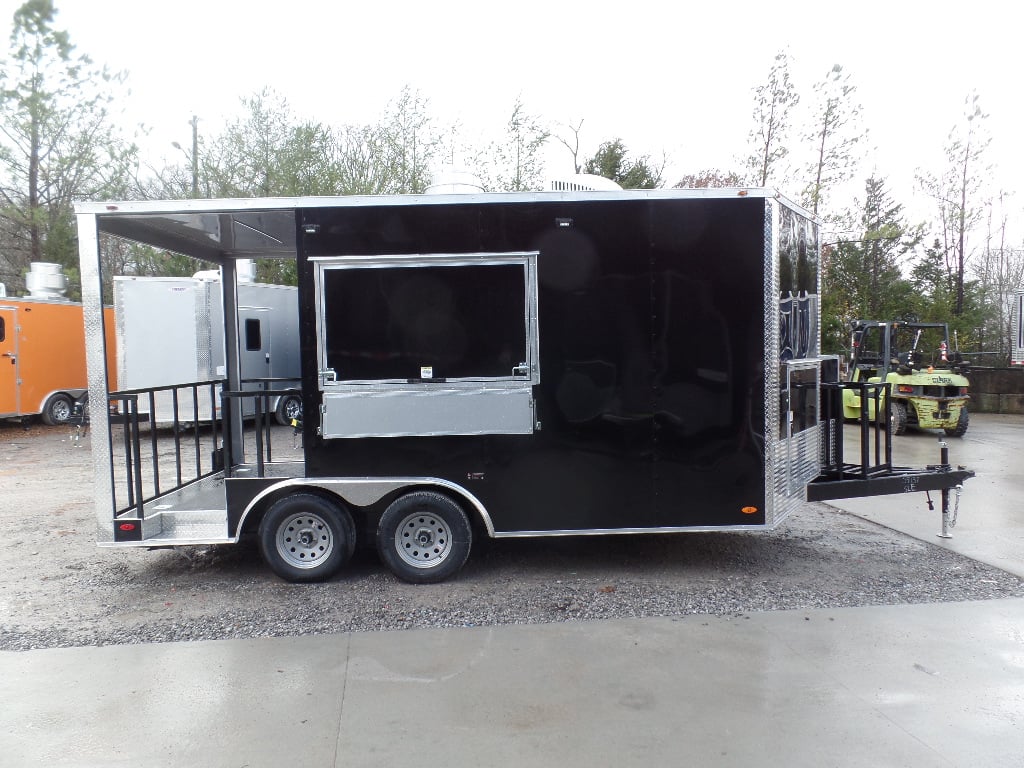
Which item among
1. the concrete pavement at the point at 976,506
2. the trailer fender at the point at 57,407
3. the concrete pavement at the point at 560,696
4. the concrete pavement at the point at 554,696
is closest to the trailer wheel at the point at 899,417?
the concrete pavement at the point at 976,506

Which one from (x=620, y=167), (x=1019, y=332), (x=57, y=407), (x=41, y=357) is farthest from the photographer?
(x=620, y=167)

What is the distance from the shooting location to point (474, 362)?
5.47 metres

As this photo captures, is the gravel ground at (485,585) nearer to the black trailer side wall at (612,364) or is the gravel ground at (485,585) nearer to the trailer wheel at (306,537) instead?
the trailer wheel at (306,537)

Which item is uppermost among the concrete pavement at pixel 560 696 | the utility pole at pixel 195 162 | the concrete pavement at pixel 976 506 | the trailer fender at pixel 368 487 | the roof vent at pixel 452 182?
the utility pole at pixel 195 162

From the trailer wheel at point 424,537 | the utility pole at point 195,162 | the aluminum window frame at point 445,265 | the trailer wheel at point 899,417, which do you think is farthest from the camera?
the utility pole at point 195,162

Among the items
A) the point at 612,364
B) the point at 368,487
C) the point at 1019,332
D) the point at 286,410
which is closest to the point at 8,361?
the point at 286,410

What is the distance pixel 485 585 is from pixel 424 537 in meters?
0.57

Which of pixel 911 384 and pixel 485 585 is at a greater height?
pixel 911 384

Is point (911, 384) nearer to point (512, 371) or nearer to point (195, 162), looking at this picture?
point (512, 371)

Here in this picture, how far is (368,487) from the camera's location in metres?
5.54

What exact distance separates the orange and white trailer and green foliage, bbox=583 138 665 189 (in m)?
15.0

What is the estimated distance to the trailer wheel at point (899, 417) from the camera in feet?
48.6

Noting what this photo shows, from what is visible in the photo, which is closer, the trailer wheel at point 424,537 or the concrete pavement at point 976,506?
the trailer wheel at point 424,537

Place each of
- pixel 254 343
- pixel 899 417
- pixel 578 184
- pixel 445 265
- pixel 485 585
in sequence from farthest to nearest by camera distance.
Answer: pixel 899 417
pixel 254 343
pixel 578 184
pixel 485 585
pixel 445 265
